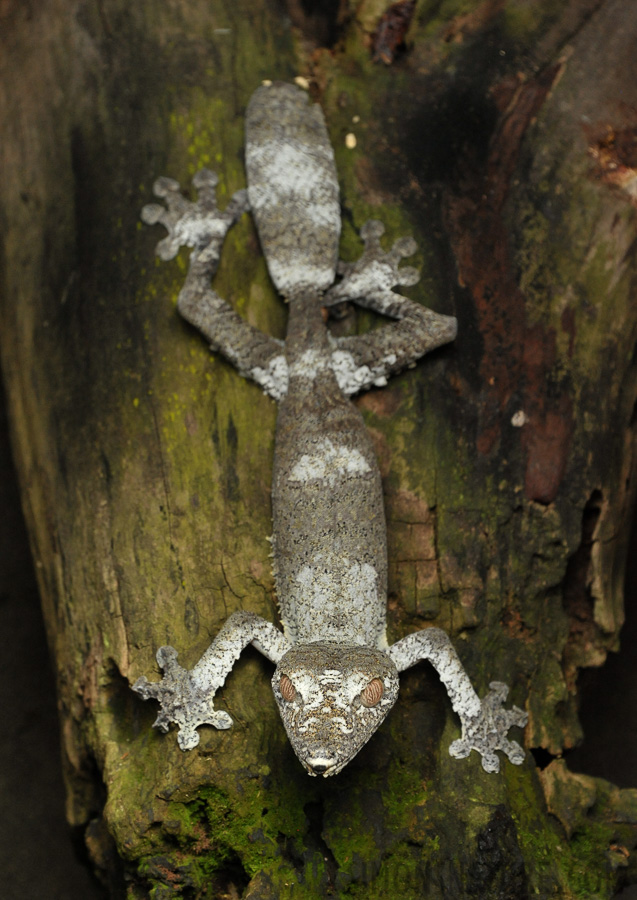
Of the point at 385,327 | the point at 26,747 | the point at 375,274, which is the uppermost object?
the point at 375,274

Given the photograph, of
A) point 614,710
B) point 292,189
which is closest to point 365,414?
point 292,189

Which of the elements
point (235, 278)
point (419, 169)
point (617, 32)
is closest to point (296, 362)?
point (235, 278)

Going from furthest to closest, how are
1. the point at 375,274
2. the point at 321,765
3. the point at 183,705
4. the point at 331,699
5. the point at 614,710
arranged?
the point at 614,710 < the point at 375,274 < the point at 183,705 < the point at 331,699 < the point at 321,765

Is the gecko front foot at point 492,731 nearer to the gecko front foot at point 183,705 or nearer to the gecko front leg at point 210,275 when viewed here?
the gecko front foot at point 183,705

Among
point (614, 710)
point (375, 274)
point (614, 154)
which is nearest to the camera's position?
point (375, 274)

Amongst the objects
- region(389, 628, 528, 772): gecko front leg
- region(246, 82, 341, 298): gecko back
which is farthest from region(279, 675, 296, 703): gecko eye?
region(246, 82, 341, 298): gecko back

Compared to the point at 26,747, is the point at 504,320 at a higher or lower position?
higher

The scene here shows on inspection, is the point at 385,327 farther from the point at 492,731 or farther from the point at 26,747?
the point at 26,747
